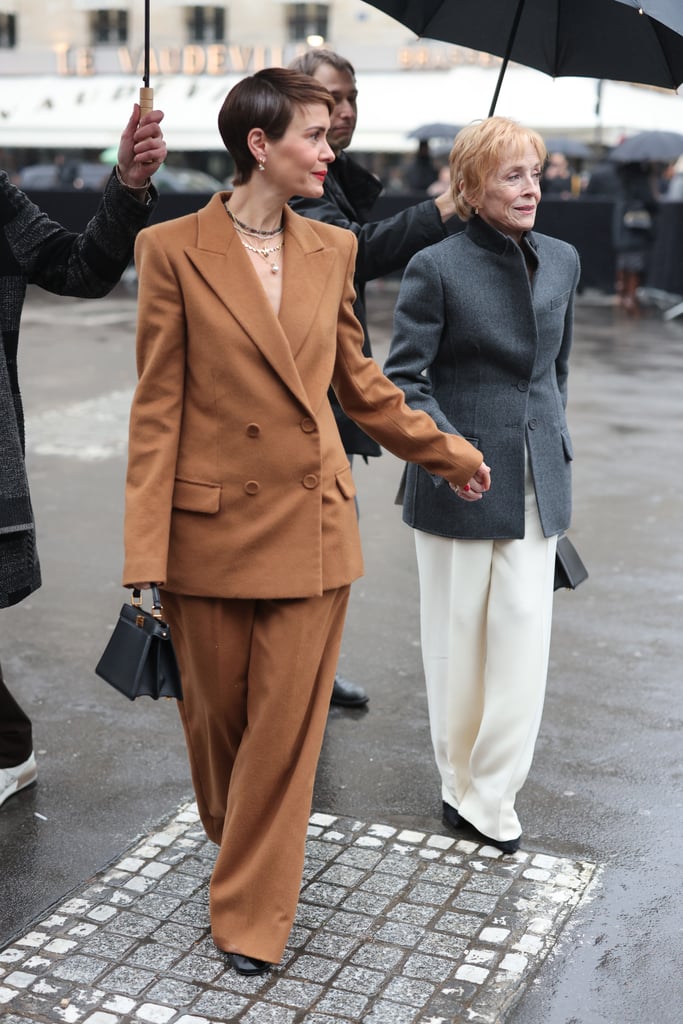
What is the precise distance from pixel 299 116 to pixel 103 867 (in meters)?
2.10

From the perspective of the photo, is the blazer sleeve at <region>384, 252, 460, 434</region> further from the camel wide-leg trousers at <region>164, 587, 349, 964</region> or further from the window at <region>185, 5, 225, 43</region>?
the window at <region>185, 5, 225, 43</region>

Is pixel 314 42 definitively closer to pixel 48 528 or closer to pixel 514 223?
pixel 48 528

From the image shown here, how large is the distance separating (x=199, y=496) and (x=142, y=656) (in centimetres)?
42

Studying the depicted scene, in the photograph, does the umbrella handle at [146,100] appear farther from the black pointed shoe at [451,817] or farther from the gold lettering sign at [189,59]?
the gold lettering sign at [189,59]

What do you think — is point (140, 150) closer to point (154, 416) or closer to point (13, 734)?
point (154, 416)

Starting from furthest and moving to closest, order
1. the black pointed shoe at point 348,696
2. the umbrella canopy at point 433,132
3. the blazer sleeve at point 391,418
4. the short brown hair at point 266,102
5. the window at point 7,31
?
the window at point 7,31, the umbrella canopy at point 433,132, the black pointed shoe at point 348,696, the blazer sleeve at point 391,418, the short brown hair at point 266,102

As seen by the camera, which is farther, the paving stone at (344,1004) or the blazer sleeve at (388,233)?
the blazer sleeve at (388,233)

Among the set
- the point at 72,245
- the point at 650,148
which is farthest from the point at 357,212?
the point at 650,148

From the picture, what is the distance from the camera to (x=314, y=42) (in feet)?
124

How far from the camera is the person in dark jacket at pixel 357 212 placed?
4500mm

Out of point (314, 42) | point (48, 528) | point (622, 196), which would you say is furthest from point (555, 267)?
point (314, 42)

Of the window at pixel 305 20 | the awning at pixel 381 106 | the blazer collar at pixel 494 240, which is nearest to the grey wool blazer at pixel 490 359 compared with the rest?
the blazer collar at pixel 494 240

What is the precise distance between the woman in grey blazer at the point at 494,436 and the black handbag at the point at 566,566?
0.13 m

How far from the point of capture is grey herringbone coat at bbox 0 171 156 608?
3.75m
